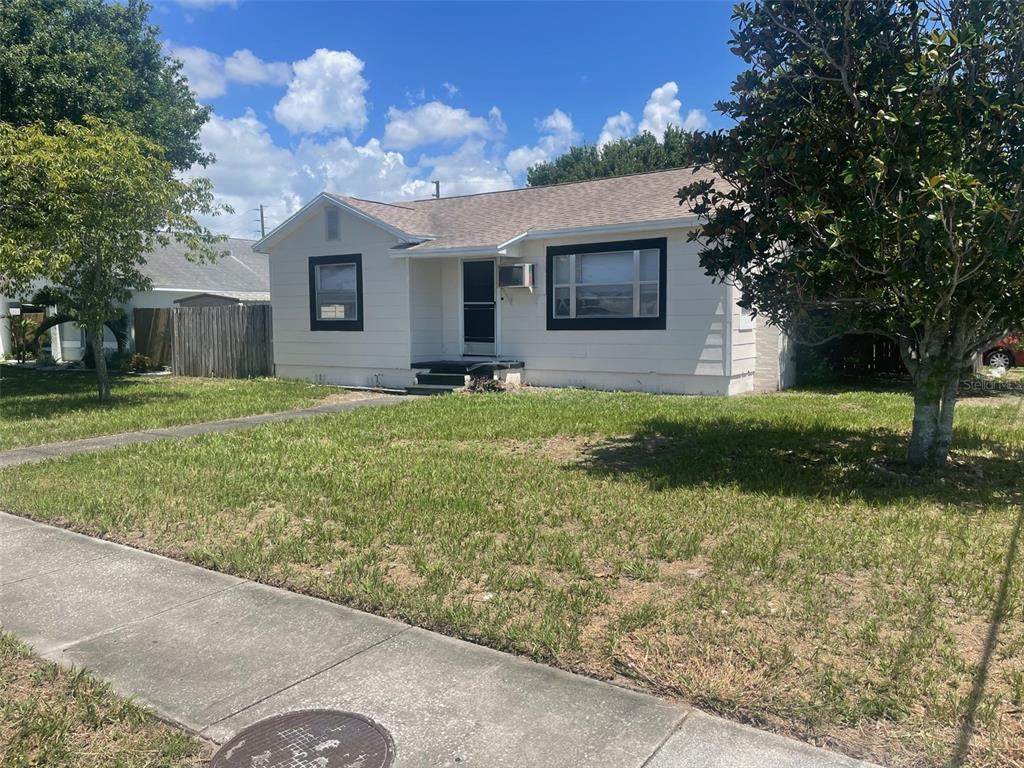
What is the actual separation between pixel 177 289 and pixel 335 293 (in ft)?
40.1

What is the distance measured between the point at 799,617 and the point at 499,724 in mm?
1784

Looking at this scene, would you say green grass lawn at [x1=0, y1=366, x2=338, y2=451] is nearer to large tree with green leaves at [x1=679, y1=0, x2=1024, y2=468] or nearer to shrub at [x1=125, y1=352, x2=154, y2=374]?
shrub at [x1=125, y1=352, x2=154, y2=374]

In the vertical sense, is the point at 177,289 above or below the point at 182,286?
below

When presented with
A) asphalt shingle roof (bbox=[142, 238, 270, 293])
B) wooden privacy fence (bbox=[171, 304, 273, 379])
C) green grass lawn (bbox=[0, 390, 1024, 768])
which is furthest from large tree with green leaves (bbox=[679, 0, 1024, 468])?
asphalt shingle roof (bbox=[142, 238, 270, 293])

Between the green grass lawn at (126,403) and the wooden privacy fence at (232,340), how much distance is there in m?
0.74

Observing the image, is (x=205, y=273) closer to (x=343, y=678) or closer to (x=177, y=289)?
(x=177, y=289)

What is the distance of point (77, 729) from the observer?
325 cm

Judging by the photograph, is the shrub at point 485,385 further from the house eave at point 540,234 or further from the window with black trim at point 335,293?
the window with black trim at point 335,293

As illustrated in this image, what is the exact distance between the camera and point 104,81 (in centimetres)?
1568

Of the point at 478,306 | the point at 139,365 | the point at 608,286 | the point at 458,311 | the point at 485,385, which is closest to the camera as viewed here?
the point at 608,286

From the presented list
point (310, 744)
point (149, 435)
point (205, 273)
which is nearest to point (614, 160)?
point (205, 273)

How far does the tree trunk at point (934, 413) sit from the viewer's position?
23.7ft

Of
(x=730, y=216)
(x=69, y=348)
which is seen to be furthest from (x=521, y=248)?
(x=69, y=348)

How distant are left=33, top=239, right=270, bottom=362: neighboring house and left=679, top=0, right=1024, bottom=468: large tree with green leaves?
18823 mm
